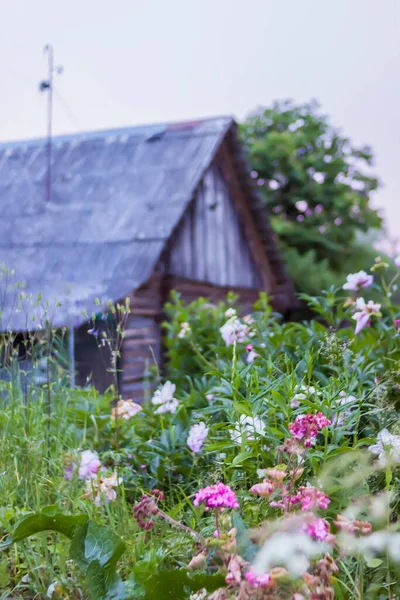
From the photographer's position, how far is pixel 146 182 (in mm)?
9844

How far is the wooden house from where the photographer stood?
8.31 metres

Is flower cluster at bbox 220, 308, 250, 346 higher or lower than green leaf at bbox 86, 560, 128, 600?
higher

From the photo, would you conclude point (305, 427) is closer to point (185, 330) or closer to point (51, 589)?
point (51, 589)

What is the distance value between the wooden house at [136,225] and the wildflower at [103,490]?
4.30 meters

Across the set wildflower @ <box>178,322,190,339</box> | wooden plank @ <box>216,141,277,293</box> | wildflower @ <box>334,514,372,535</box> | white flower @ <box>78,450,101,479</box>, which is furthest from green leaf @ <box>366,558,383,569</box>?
wooden plank @ <box>216,141,277,293</box>

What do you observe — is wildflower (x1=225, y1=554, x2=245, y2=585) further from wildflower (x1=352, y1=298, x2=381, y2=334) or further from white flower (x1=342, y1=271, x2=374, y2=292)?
white flower (x1=342, y1=271, x2=374, y2=292)

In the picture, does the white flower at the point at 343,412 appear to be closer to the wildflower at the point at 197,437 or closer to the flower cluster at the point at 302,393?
the flower cluster at the point at 302,393

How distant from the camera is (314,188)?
19.3 metres

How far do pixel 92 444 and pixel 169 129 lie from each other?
26.6 ft

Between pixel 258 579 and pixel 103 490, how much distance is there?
1.13m

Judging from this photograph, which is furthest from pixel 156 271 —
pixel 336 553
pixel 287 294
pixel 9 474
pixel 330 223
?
pixel 330 223

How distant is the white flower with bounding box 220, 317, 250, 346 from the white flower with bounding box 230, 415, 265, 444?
30.6 inches

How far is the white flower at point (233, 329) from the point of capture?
311 centimetres

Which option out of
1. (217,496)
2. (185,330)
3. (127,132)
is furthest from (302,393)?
(127,132)
